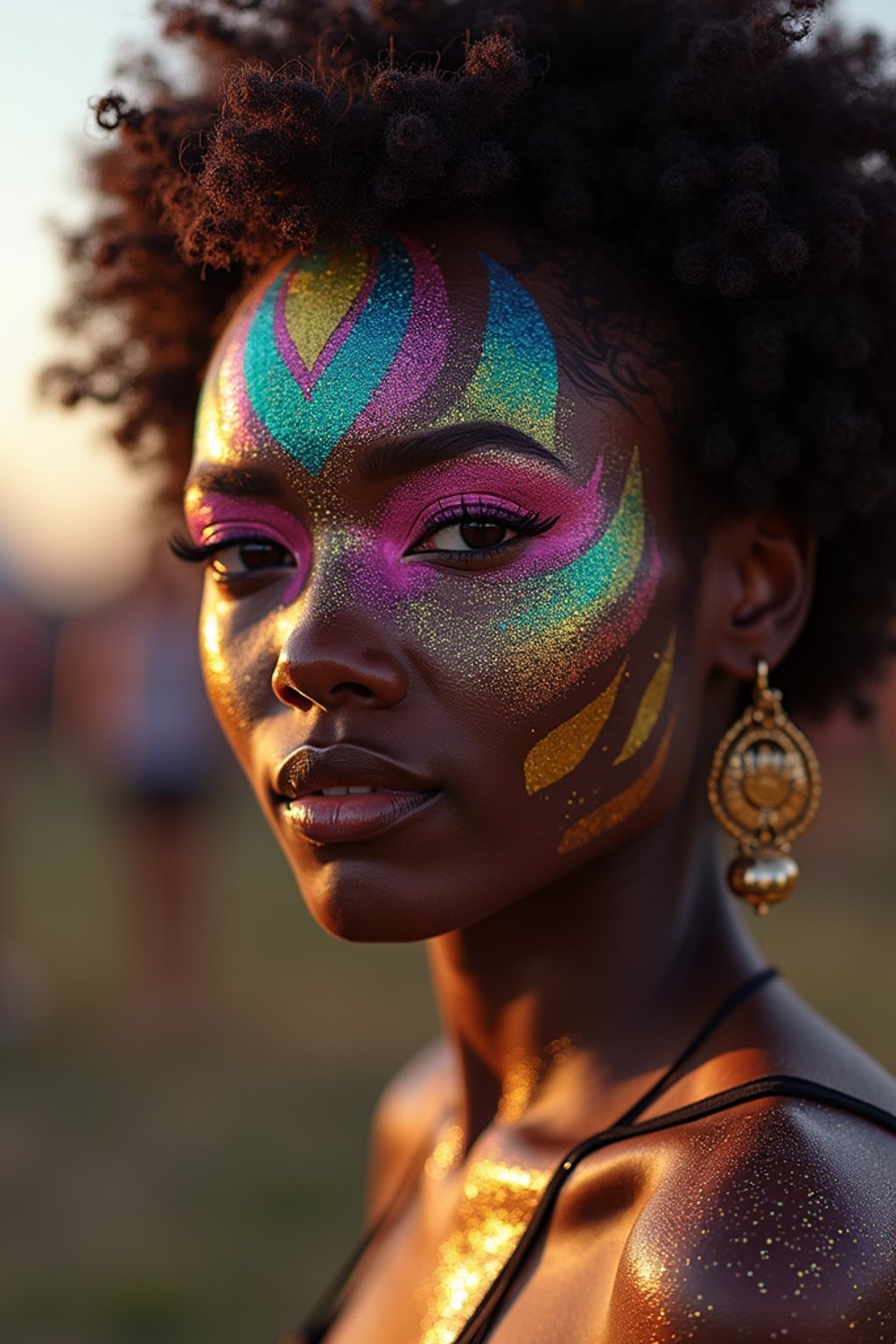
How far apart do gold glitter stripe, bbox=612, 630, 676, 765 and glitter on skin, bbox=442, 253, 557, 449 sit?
356 mm

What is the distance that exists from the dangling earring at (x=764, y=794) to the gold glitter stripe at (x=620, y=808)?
205 millimetres

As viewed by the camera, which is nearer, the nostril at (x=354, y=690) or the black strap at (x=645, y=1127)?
the black strap at (x=645, y=1127)

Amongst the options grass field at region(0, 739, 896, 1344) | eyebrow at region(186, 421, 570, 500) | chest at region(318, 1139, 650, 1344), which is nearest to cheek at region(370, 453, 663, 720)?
eyebrow at region(186, 421, 570, 500)

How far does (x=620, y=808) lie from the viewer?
2.14 m

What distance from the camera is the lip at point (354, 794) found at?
201cm

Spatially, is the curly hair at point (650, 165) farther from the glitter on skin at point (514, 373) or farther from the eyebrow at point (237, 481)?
the eyebrow at point (237, 481)

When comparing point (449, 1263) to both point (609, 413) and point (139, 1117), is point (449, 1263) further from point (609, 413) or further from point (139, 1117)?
point (139, 1117)

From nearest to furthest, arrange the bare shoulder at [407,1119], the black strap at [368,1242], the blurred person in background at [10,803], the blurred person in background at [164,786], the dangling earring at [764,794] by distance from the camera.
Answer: the dangling earring at [764,794], the black strap at [368,1242], the bare shoulder at [407,1119], the blurred person in background at [164,786], the blurred person in background at [10,803]

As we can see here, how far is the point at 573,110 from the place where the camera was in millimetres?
2186

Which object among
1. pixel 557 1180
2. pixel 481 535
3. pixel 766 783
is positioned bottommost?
pixel 557 1180

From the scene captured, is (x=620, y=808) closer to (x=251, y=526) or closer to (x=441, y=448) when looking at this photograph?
(x=441, y=448)

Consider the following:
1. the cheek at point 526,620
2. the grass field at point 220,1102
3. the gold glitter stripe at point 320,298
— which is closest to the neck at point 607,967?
the cheek at point 526,620

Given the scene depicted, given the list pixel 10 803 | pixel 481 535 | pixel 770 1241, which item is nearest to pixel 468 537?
pixel 481 535

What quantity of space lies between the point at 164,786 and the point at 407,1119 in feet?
18.9
